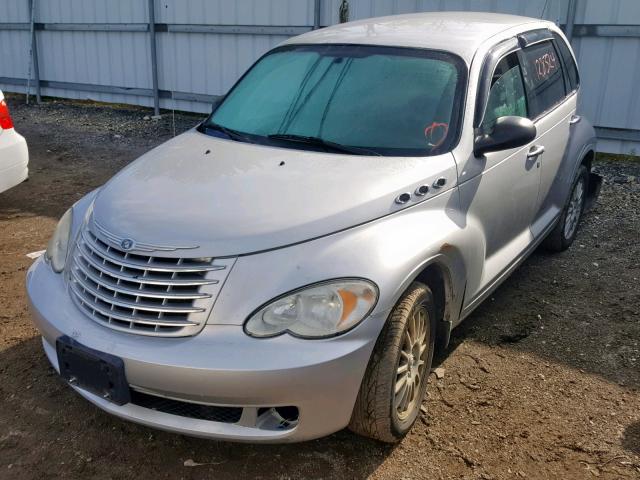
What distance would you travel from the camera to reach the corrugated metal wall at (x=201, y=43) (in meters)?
7.60

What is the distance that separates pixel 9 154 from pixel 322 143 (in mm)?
3434

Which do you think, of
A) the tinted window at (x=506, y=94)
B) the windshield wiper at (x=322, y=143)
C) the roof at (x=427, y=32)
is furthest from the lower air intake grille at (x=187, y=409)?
the roof at (x=427, y=32)

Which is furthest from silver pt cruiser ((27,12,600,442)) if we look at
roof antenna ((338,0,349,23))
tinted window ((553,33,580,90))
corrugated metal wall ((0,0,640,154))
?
roof antenna ((338,0,349,23))

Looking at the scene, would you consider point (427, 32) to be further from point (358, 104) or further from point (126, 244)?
point (126, 244)

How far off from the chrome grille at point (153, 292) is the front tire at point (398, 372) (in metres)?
0.71

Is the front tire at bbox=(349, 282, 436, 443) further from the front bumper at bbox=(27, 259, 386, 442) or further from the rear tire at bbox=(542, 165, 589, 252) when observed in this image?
the rear tire at bbox=(542, 165, 589, 252)

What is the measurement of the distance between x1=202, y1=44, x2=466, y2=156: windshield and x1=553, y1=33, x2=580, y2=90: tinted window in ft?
5.80

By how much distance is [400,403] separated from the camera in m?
2.96

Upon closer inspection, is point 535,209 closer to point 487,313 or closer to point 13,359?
point 487,313

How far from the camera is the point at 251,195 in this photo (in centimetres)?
295

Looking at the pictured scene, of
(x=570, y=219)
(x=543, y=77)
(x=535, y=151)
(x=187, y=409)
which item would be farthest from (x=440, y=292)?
(x=570, y=219)

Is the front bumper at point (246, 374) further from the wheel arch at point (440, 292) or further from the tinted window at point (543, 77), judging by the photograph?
the tinted window at point (543, 77)

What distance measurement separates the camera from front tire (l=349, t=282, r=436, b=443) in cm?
269

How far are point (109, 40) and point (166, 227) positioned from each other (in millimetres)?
9740
